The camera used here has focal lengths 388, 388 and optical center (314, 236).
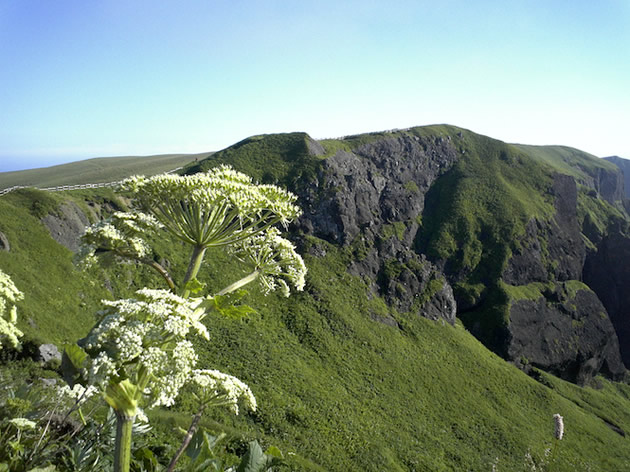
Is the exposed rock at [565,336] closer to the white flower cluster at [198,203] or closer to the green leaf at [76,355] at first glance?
the white flower cluster at [198,203]

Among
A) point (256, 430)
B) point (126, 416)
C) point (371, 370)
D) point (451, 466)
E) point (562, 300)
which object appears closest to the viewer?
point (126, 416)

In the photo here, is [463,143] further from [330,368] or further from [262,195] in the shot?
[262,195]

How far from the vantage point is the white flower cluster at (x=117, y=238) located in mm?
5586

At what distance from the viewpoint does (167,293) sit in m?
4.73

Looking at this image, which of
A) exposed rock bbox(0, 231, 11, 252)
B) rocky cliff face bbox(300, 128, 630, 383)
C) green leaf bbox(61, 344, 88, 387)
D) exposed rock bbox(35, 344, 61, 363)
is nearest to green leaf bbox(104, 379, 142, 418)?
green leaf bbox(61, 344, 88, 387)

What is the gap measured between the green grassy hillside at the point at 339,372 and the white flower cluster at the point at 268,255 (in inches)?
230

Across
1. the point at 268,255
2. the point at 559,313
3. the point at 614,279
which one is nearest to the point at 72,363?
the point at 268,255

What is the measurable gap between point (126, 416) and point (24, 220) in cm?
3924

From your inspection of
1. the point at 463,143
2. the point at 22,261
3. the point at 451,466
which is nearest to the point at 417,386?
the point at 451,466

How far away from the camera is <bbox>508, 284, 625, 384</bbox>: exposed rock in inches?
3002

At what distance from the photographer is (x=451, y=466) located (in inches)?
1510

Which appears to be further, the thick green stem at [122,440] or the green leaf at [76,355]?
the thick green stem at [122,440]

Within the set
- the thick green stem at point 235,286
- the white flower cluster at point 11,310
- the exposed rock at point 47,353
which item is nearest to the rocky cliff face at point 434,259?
the exposed rock at point 47,353

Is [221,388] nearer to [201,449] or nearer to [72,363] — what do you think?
[201,449]
